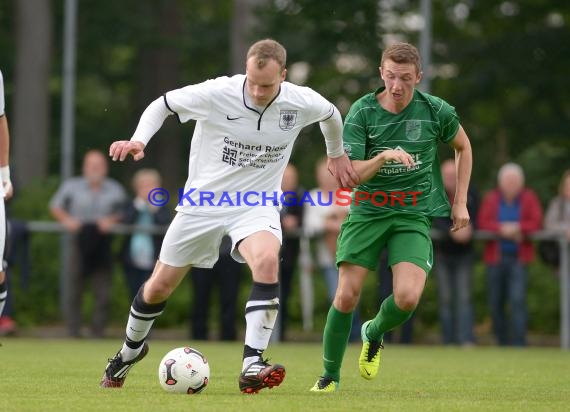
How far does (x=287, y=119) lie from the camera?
8.40 m

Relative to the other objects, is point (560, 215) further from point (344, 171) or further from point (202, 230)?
point (202, 230)

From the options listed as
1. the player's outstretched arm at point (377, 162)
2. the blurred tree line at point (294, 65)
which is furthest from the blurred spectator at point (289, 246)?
the player's outstretched arm at point (377, 162)

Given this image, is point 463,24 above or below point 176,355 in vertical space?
above

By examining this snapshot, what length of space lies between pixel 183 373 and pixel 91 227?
8641mm

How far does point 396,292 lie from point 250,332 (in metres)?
1.06

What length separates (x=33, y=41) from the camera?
24.2 meters

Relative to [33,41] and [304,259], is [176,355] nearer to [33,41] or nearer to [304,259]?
[304,259]

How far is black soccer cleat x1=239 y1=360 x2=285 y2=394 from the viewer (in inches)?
308

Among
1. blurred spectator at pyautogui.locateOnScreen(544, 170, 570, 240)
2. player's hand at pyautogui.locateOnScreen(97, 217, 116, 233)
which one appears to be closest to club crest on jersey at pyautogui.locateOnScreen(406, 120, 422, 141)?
blurred spectator at pyautogui.locateOnScreen(544, 170, 570, 240)

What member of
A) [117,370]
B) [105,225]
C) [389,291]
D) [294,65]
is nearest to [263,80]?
[117,370]

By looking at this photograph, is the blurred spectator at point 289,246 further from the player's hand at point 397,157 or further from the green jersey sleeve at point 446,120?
the player's hand at point 397,157

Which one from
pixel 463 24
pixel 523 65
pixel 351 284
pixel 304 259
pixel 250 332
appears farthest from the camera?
pixel 463 24

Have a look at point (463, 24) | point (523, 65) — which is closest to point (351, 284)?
point (523, 65)

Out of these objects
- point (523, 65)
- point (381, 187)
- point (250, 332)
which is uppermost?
point (523, 65)
